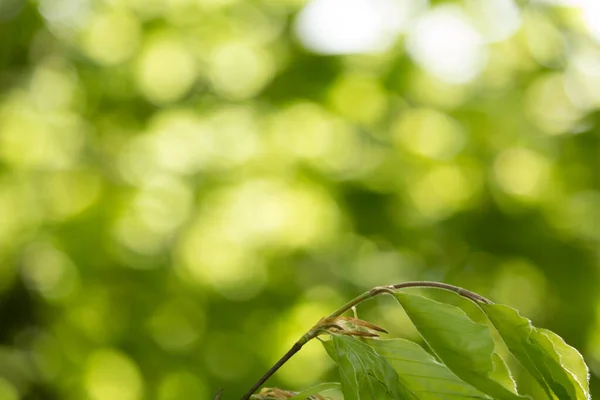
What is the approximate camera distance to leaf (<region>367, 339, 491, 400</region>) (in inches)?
21.5

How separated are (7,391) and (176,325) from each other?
0.82 meters

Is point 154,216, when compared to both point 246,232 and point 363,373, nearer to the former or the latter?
point 246,232

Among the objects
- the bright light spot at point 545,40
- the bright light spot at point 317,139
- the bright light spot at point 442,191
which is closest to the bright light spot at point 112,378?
the bright light spot at point 317,139

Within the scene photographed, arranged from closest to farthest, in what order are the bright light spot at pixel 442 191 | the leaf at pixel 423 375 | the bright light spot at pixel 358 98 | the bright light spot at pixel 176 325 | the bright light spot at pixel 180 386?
the leaf at pixel 423 375 → the bright light spot at pixel 180 386 → the bright light spot at pixel 176 325 → the bright light spot at pixel 442 191 → the bright light spot at pixel 358 98

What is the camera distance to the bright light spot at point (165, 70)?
4.05 metres

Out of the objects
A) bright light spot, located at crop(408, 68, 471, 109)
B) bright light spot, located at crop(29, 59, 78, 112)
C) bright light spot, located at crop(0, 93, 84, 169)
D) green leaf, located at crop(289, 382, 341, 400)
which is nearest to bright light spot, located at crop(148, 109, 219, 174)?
bright light spot, located at crop(0, 93, 84, 169)

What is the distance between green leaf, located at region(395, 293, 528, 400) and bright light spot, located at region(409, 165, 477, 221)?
10.6 feet

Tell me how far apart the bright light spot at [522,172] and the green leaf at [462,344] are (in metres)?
3.28

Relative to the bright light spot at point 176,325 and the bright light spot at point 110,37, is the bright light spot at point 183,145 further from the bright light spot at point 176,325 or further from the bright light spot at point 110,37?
the bright light spot at point 176,325

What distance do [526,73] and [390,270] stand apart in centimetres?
127

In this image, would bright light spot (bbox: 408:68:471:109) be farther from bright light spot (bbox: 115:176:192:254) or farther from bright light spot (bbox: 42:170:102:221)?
bright light spot (bbox: 42:170:102:221)

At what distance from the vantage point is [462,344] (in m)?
0.56

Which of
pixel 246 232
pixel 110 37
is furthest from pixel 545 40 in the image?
pixel 110 37

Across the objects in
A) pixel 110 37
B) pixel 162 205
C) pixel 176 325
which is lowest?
pixel 176 325
